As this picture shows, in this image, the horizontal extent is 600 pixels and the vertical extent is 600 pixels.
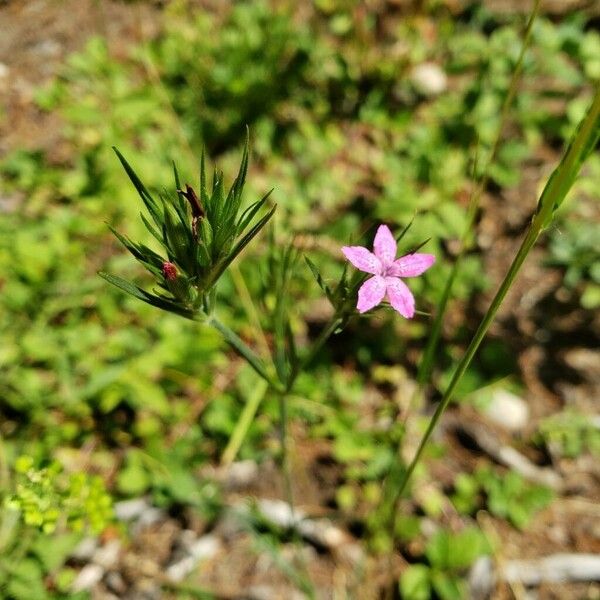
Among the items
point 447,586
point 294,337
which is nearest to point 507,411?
point 447,586

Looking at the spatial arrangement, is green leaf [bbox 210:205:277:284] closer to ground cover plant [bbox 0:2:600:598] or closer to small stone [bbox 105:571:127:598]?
ground cover plant [bbox 0:2:600:598]

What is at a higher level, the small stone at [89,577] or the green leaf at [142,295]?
the green leaf at [142,295]

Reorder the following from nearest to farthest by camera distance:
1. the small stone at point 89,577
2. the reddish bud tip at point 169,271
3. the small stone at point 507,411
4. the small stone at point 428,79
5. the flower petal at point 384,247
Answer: the reddish bud tip at point 169,271, the flower petal at point 384,247, the small stone at point 89,577, the small stone at point 507,411, the small stone at point 428,79

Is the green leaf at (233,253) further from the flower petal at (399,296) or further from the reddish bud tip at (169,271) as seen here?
the flower petal at (399,296)

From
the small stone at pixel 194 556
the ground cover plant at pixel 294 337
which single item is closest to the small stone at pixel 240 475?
the ground cover plant at pixel 294 337

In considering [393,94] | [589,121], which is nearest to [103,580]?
[589,121]

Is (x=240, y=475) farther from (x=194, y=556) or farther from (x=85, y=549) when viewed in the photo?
(x=85, y=549)

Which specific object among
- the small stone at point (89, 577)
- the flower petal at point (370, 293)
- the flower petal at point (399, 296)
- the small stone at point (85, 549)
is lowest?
the small stone at point (89, 577)
